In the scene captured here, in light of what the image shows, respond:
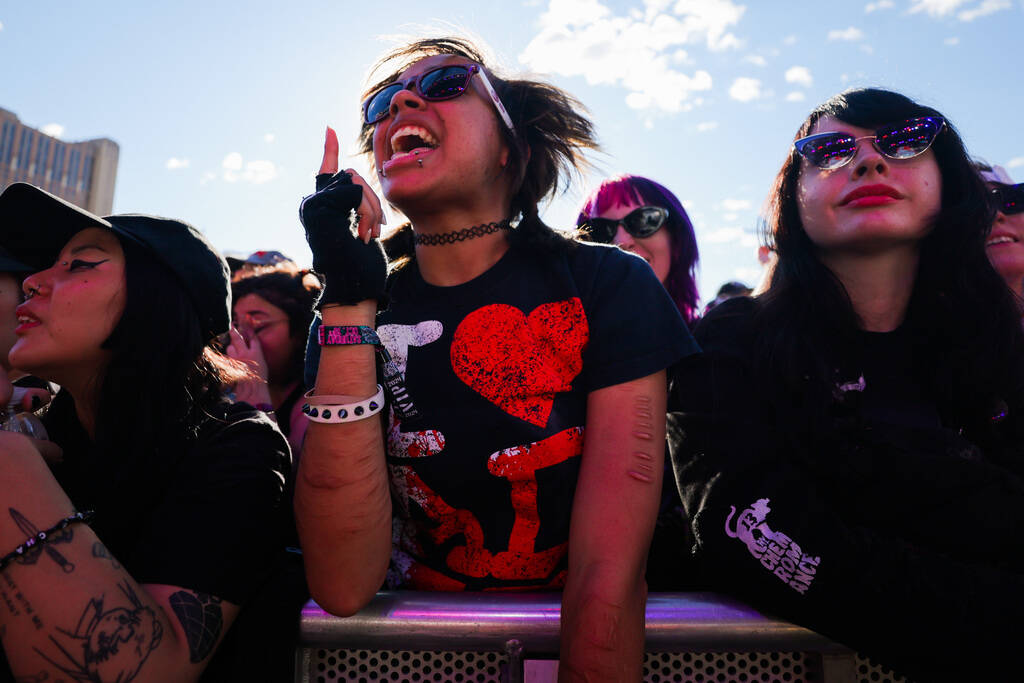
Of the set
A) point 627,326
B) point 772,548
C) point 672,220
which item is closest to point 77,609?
point 627,326

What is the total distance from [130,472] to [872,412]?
2.14 meters

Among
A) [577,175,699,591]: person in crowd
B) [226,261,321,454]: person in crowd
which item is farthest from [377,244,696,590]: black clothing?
[226,261,321,454]: person in crowd

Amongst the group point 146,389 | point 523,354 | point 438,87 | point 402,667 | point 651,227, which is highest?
point 438,87

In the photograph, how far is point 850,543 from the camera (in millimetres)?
1423

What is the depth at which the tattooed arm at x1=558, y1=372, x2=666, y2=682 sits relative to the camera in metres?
1.30

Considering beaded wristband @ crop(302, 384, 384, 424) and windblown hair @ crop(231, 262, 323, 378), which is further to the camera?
windblown hair @ crop(231, 262, 323, 378)

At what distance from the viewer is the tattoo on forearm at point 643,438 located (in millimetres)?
1513

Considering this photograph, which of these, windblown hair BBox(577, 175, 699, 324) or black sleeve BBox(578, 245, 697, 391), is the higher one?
windblown hair BBox(577, 175, 699, 324)

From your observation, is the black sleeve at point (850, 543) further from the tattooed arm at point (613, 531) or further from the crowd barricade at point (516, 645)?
the tattooed arm at point (613, 531)

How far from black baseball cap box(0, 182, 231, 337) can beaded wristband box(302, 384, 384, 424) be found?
75cm

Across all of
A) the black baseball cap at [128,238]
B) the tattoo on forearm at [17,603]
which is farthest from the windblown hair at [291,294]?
the tattoo on forearm at [17,603]

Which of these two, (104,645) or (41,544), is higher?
(41,544)

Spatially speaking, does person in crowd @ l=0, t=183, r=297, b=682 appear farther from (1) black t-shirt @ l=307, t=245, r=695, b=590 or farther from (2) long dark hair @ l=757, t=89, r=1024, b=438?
(2) long dark hair @ l=757, t=89, r=1024, b=438

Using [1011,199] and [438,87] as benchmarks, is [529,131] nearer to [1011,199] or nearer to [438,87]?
[438,87]
